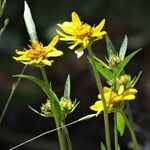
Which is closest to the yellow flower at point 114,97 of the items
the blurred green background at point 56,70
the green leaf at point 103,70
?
the green leaf at point 103,70

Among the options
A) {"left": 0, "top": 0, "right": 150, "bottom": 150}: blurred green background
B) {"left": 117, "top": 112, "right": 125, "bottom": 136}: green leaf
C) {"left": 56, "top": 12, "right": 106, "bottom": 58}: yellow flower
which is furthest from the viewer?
{"left": 0, "top": 0, "right": 150, "bottom": 150}: blurred green background

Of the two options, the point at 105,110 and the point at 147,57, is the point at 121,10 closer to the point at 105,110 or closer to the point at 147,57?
the point at 147,57

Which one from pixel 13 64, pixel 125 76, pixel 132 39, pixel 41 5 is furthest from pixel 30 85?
pixel 125 76

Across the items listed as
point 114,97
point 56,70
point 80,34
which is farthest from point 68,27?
point 56,70

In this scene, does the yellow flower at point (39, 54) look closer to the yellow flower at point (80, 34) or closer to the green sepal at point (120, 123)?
the yellow flower at point (80, 34)

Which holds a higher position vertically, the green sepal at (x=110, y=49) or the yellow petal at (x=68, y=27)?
the yellow petal at (x=68, y=27)

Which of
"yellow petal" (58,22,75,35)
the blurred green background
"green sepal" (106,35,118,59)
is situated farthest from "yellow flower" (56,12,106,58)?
the blurred green background

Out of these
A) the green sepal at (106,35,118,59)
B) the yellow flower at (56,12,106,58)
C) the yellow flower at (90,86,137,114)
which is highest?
the yellow flower at (56,12,106,58)

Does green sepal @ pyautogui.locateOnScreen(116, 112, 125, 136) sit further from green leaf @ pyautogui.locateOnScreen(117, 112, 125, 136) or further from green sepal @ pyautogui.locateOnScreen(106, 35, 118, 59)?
green sepal @ pyautogui.locateOnScreen(106, 35, 118, 59)
